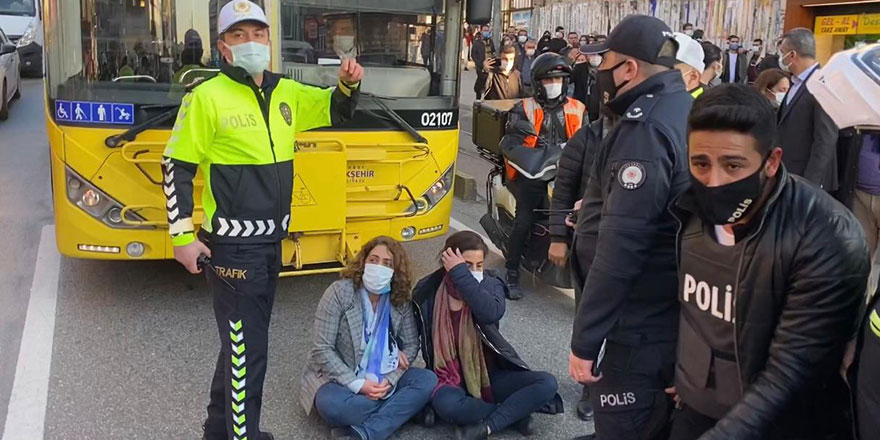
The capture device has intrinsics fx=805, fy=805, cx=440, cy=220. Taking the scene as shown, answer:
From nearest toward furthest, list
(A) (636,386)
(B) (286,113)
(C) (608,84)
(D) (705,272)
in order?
(D) (705,272), (A) (636,386), (C) (608,84), (B) (286,113)

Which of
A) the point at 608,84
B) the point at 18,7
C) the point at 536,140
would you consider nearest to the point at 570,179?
the point at 608,84

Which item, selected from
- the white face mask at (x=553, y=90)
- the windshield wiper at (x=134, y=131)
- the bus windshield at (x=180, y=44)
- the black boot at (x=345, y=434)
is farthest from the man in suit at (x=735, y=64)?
the black boot at (x=345, y=434)

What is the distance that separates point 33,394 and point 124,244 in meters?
1.12

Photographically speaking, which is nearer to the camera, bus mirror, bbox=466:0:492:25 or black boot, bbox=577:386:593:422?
black boot, bbox=577:386:593:422

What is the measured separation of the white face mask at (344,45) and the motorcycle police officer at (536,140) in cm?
127

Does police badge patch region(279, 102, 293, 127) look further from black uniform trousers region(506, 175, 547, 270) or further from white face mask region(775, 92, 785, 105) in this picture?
white face mask region(775, 92, 785, 105)

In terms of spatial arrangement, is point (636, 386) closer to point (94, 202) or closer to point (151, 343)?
point (151, 343)

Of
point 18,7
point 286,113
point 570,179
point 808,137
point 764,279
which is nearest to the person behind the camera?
point 764,279

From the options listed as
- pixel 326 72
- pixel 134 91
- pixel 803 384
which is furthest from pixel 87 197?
pixel 803 384

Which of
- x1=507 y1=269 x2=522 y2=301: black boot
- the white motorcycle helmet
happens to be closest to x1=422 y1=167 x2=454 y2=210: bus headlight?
x1=507 y1=269 x2=522 y2=301: black boot

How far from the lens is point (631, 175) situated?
2.39 metres

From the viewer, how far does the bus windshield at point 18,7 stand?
18469 mm

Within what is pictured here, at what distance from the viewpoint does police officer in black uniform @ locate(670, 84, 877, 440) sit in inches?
69.4

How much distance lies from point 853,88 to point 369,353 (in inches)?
102
